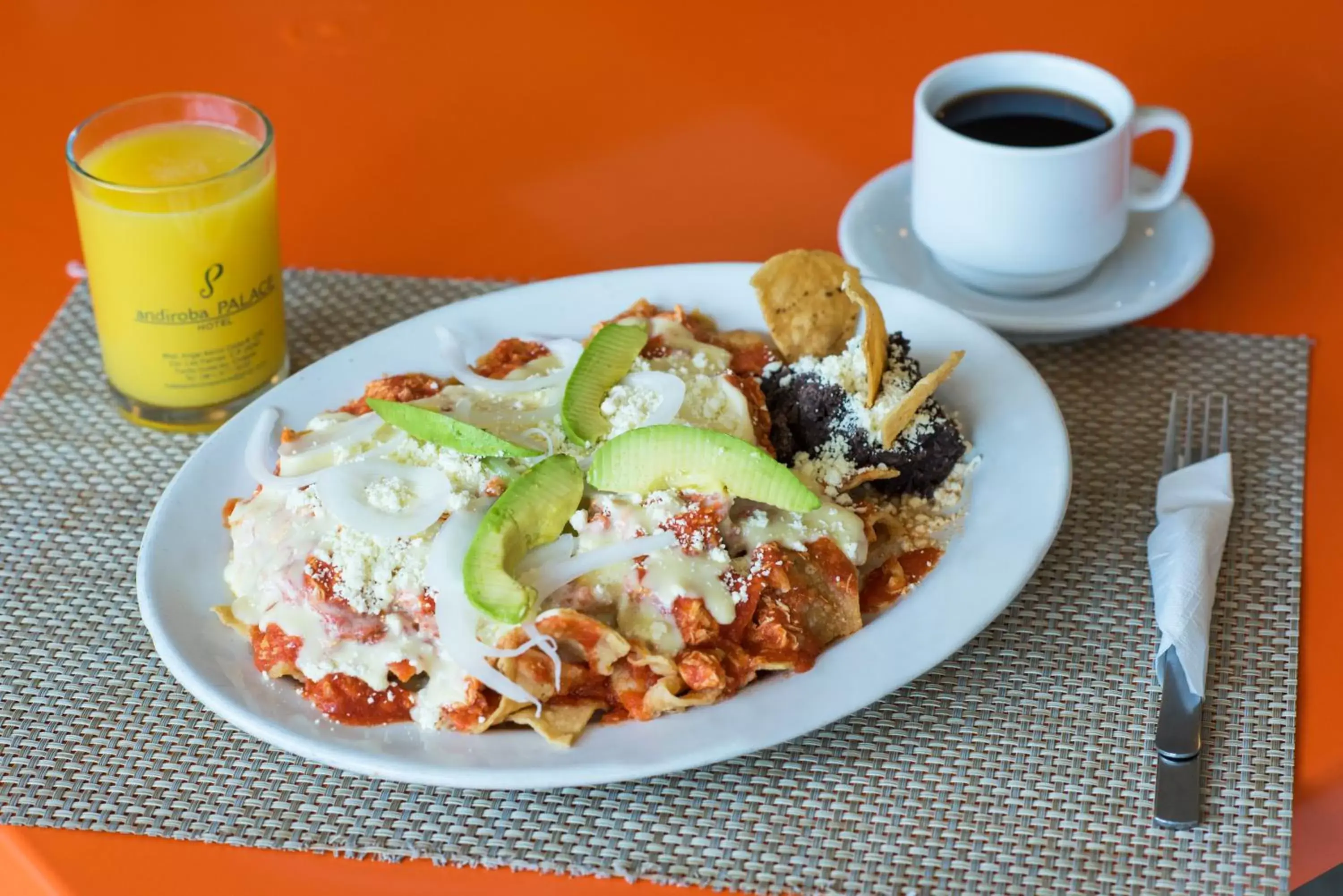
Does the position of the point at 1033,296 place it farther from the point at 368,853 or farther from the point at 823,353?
the point at 368,853

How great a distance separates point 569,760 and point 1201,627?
2.91 feet

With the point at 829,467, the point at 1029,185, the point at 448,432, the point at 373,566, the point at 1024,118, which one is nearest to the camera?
the point at 373,566

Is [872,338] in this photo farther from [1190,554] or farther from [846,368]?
[1190,554]

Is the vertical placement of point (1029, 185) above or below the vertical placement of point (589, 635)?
above

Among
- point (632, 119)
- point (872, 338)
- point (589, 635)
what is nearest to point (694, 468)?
point (589, 635)

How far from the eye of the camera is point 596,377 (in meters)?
2.22

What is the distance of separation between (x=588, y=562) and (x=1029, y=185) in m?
1.15

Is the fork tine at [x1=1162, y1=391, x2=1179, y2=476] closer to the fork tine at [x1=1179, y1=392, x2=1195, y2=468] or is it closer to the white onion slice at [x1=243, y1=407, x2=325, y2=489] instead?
the fork tine at [x1=1179, y1=392, x2=1195, y2=468]

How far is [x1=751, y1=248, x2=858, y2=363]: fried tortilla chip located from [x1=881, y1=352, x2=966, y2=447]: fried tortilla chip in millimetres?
217

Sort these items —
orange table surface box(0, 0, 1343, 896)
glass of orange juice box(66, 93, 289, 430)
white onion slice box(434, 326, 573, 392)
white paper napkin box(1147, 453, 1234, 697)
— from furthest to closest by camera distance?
orange table surface box(0, 0, 1343, 896) < glass of orange juice box(66, 93, 289, 430) < white onion slice box(434, 326, 573, 392) < white paper napkin box(1147, 453, 1234, 697)

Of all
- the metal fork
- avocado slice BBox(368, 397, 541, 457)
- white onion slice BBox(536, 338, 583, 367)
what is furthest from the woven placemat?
white onion slice BBox(536, 338, 583, 367)

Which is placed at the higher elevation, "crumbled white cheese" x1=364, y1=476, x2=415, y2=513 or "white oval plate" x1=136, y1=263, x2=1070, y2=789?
"crumbled white cheese" x1=364, y1=476, x2=415, y2=513

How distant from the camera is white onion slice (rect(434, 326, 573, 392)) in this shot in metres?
2.28

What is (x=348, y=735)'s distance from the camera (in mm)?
1841
